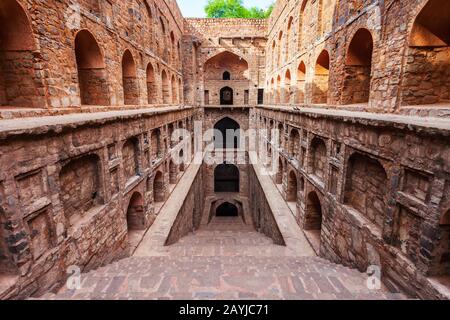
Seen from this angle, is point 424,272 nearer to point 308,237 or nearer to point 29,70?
point 308,237

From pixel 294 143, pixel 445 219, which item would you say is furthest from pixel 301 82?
pixel 445 219

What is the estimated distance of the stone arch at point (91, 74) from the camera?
629 cm

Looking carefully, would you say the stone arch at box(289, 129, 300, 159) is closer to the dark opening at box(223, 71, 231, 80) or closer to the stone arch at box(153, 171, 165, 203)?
the stone arch at box(153, 171, 165, 203)

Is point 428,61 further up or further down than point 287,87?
further down

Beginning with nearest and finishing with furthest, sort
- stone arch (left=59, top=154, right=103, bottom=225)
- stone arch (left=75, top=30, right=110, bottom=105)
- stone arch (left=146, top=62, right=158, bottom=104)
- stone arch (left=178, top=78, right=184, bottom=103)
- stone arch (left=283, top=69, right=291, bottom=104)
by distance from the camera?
stone arch (left=59, top=154, right=103, bottom=225) → stone arch (left=75, top=30, right=110, bottom=105) → stone arch (left=146, top=62, right=158, bottom=104) → stone arch (left=283, top=69, right=291, bottom=104) → stone arch (left=178, top=78, right=184, bottom=103)

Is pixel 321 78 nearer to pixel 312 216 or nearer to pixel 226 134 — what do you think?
pixel 312 216

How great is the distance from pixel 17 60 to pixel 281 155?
854 centimetres

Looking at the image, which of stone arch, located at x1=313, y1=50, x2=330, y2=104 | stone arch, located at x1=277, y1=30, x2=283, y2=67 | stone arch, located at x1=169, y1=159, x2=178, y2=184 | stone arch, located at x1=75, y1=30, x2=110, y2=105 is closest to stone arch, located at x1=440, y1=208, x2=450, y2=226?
stone arch, located at x1=313, y1=50, x2=330, y2=104

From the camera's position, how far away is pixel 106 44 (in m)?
6.50

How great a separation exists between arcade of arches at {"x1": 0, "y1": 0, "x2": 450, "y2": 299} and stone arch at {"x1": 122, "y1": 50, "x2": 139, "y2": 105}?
4 cm

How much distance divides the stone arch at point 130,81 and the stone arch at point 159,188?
2669 millimetres

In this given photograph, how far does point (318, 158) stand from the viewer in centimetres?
673

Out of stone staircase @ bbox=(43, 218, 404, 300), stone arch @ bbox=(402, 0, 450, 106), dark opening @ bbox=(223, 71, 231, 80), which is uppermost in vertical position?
dark opening @ bbox=(223, 71, 231, 80)

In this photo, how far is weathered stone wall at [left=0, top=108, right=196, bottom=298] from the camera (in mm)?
2979
